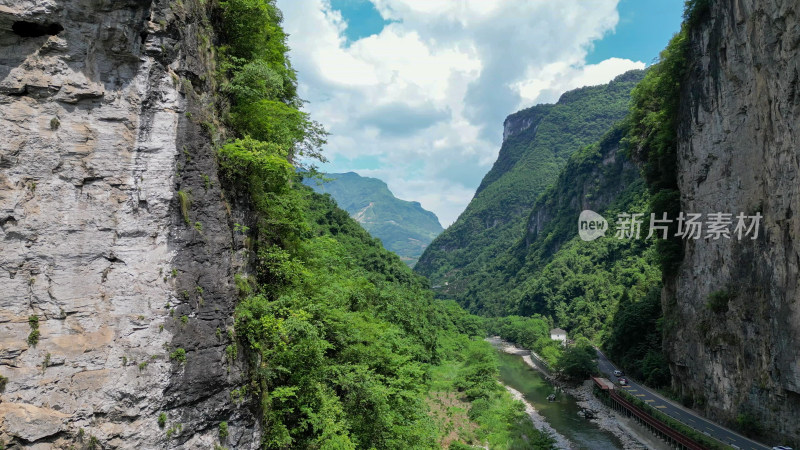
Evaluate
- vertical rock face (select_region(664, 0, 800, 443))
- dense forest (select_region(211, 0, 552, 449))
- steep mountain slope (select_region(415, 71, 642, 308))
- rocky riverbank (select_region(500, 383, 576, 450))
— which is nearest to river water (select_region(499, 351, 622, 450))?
rocky riverbank (select_region(500, 383, 576, 450))

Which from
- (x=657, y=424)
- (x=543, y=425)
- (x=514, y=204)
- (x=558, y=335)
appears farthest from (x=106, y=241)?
(x=514, y=204)

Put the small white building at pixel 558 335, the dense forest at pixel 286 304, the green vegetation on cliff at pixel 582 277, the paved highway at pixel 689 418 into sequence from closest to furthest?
the dense forest at pixel 286 304
the paved highway at pixel 689 418
the green vegetation on cliff at pixel 582 277
the small white building at pixel 558 335

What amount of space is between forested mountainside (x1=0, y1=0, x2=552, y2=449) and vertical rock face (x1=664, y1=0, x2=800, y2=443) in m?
22.9

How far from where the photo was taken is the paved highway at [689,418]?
2374 cm

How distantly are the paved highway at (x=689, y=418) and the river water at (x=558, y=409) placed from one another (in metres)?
4.68

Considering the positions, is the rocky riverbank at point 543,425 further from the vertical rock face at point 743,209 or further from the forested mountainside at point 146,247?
the forested mountainside at point 146,247

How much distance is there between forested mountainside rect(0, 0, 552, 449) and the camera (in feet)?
26.9

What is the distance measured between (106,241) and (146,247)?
74cm

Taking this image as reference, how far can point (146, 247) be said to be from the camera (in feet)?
29.8

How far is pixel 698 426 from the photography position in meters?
27.6

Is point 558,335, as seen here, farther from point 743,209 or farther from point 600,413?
point 743,209
